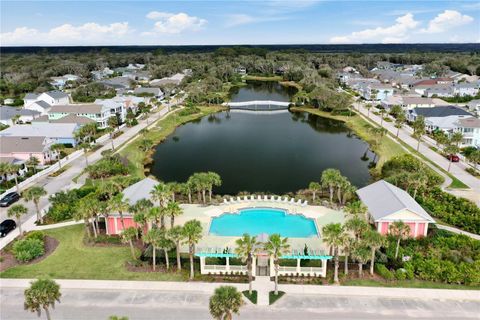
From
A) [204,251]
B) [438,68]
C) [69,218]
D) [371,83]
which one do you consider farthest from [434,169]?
[438,68]

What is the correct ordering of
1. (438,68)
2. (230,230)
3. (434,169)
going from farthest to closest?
(438,68)
(434,169)
(230,230)

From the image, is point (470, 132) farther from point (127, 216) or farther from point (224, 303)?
point (224, 303)

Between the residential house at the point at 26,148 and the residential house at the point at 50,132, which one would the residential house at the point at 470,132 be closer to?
the residential house at the point at 50,132

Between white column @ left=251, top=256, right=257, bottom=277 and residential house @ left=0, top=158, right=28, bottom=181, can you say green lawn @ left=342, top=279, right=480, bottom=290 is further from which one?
residential house @ left=0, top=158, right=28, bottom=181

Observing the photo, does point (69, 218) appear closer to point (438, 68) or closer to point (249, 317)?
point (249, 317)

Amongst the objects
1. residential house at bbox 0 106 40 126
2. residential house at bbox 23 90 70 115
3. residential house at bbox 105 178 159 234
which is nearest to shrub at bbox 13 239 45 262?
residential house at bbox 105 178 159 234

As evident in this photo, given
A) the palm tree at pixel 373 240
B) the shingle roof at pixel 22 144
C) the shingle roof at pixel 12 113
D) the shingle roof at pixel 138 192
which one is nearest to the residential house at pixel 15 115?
the shingle roof at pixel 12 113
